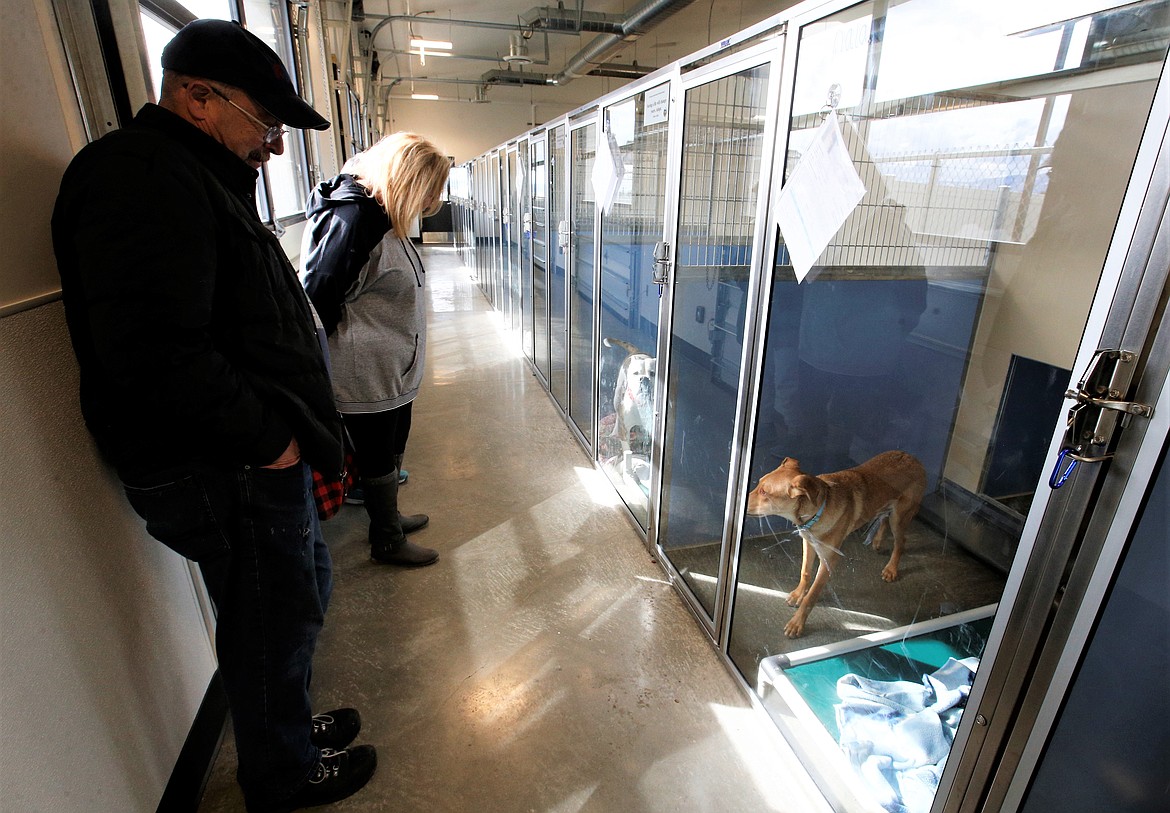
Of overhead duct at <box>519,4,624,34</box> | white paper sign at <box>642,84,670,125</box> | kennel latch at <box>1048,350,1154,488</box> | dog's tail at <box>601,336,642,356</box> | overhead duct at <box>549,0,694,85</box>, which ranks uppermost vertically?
overhead duct at <box>519,4,624,34</box>

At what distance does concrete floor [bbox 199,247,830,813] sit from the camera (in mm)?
1459

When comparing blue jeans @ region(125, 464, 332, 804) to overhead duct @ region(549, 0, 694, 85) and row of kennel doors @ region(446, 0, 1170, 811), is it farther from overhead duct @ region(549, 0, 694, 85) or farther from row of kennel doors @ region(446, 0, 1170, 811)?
overhead duct @ region(549, 0, 694, 85)

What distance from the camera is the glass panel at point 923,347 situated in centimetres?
89

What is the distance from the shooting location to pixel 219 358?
37.5 inches

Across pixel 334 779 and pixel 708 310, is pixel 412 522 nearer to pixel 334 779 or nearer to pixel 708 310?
pixel 334 779

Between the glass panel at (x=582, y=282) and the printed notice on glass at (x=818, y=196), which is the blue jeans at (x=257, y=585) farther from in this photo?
the glass panel at (x=582, y=282)

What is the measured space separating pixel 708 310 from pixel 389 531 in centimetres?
148

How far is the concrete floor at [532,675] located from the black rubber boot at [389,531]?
51 millimetres

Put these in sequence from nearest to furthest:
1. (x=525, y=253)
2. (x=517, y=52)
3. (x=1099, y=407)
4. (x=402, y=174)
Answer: (x=1099, y=407) < (x=402, y=174) < (x=525, y=253) < (x=517, y=52)

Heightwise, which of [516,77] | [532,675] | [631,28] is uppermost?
[516,77]

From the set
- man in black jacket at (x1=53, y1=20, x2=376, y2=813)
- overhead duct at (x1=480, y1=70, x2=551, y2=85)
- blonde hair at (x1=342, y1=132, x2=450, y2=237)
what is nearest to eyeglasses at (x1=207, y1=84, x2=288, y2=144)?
man in black jacket at (x1=53, y1=20, x2=376, y2=813)

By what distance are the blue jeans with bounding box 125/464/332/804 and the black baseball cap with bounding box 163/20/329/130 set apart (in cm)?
69

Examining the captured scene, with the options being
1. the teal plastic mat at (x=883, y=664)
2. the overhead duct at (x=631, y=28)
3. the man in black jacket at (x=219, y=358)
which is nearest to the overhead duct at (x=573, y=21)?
the overhead duct at (x=631, y=28)

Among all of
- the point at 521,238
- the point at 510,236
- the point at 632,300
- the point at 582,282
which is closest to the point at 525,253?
the point at 521,238
